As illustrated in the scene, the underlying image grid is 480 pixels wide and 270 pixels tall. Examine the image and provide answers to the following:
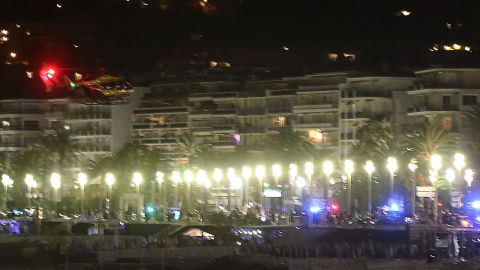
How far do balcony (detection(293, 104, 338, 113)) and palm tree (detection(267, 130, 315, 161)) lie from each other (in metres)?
1.72

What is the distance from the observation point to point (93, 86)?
17156 millimetres

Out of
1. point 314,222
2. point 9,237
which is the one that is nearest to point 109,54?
point 9,237

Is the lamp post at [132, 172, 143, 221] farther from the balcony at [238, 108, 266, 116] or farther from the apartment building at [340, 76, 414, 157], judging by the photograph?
the balcony at [238, 108, 266, 116]

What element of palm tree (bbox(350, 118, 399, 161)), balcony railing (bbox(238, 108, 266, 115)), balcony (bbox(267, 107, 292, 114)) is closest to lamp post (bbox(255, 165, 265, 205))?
palm tree (bbox(350, 118, 399, 161))

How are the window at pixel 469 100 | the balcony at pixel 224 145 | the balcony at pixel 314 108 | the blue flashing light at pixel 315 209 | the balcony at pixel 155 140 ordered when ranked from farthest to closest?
1. the balcony at pixel 155 140
2. the balcony at pixel 224 145
3. the balcony at pixel 314 108
4. the window at pixel 469 100
5. the blue flashing light at pixel 315 209

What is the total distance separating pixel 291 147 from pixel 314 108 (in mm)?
3152

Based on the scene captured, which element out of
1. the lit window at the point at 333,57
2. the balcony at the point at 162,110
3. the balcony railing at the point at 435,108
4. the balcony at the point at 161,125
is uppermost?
the lit window at the point at 333,57

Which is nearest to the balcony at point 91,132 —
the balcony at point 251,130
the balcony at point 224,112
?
the balcony at point 224,112

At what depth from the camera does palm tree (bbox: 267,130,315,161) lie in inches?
1607

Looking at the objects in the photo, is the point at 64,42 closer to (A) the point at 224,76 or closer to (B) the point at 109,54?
(B) the point at 109,54

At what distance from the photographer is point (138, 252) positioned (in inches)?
763

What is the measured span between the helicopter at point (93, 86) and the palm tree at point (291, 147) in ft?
76.5

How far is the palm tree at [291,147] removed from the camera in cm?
4081

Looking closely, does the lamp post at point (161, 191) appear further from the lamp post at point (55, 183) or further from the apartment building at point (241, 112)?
the apartment building at point (241, 112)
